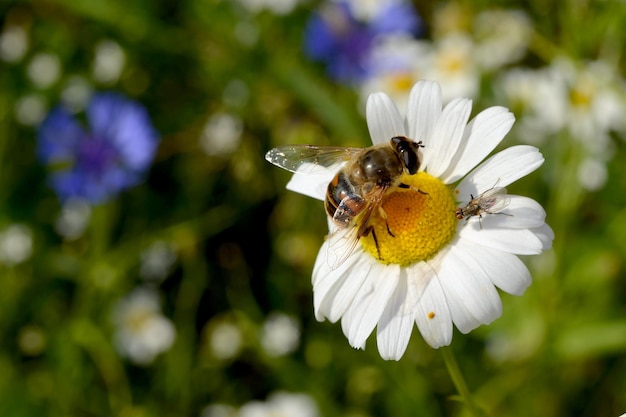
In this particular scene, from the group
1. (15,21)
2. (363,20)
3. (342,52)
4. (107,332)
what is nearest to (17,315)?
(107,332)

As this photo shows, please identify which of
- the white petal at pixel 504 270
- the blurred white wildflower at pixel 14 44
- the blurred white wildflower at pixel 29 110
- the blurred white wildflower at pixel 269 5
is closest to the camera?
the white petal at pixel 504 270

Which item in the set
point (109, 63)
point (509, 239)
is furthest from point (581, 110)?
point (109, 63)

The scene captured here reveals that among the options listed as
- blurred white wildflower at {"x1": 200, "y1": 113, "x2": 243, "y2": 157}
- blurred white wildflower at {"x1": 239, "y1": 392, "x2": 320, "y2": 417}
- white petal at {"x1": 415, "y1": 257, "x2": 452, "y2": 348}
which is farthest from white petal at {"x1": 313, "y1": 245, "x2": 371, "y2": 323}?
blurred white wildflower at {"x1": 200, "y1": 113, "x2": 243, "y2": 157}

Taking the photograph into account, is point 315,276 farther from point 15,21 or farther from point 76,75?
point 15,21

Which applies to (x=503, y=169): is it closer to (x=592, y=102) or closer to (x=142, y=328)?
(x=592, y=102)

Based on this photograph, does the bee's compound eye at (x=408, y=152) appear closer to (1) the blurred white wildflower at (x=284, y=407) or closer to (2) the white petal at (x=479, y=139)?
(2) the white petal at (x=479, y=139)

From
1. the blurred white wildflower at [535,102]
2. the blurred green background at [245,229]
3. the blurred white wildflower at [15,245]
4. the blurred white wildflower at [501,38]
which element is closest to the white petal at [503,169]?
the blurred green background at [245,229]
